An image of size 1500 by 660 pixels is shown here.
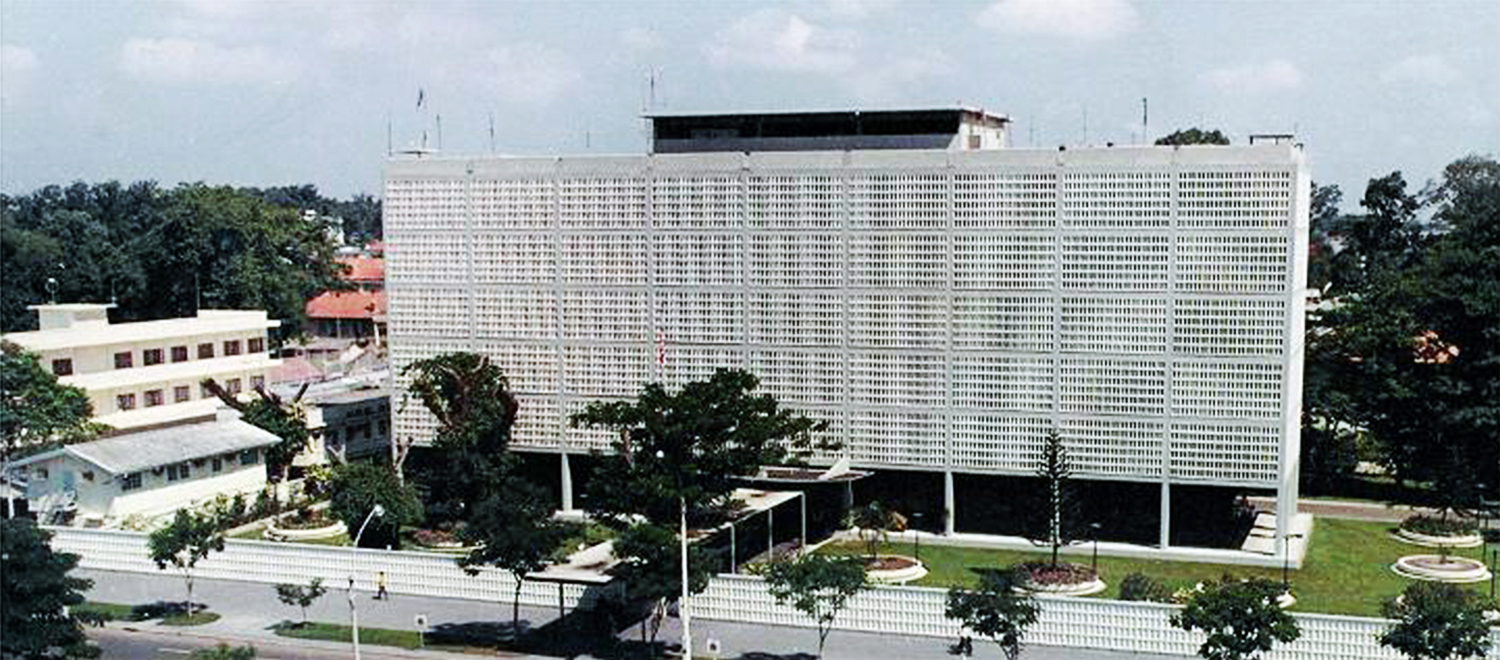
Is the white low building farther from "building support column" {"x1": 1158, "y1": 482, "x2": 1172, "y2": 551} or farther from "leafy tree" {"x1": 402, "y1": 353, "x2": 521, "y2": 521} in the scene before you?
"building support column" {"x1": 1158, "y1": 482, "x2": 1172, "y2": 551}

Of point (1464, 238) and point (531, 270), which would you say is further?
point (1464, 238)

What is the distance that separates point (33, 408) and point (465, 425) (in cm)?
1673

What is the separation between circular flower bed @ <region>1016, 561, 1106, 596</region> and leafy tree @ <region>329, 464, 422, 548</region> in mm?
21372

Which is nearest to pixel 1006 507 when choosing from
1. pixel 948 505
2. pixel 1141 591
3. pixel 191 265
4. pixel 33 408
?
pixel 948 505

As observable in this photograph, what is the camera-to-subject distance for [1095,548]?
167 feet

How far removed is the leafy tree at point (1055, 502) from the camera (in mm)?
49828

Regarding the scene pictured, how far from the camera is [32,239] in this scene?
90625mm

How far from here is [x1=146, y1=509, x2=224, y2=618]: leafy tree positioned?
4422 cm

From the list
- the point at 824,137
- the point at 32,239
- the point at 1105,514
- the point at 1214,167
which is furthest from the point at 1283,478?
the point at 32,239

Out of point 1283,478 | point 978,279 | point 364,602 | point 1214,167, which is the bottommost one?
point 364,602

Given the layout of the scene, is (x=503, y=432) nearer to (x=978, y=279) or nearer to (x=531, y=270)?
(x=531, y=270)

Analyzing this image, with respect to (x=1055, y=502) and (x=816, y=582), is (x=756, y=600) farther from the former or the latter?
(x=1055, y=502)

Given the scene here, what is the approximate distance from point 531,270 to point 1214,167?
26.3 m

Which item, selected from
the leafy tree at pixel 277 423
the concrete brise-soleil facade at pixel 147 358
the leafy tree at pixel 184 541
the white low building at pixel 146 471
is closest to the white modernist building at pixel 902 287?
the leafy tree at pixel 277 423
